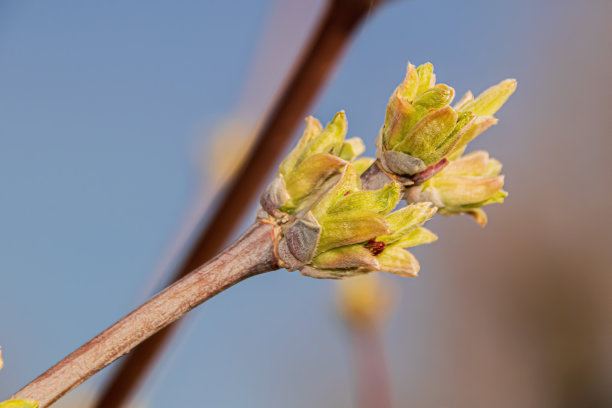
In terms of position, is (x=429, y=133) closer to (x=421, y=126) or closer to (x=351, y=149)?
(x=421, y=126)

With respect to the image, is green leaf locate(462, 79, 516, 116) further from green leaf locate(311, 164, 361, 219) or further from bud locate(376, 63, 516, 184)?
green leaf locate(311, 164, 361, 219)

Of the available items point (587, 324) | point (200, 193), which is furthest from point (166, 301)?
point (587, 324)

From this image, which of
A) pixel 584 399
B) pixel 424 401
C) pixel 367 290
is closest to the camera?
pixel 367 290

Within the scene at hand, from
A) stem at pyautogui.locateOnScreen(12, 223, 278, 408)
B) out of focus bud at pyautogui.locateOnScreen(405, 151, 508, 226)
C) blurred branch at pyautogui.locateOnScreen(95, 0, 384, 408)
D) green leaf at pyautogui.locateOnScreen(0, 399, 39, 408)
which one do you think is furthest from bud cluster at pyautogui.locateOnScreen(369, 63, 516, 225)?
green leaf at pyautogui.locateOnScreen(0, 399, 39, 408)

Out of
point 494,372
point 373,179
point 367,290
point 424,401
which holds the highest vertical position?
point 373,179

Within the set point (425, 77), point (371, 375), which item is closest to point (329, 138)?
point (425, 77)

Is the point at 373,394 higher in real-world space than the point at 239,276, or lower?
lower

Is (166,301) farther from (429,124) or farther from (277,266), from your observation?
(429,124)
